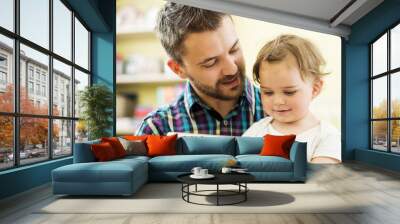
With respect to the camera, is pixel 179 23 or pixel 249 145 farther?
pixel 179 23

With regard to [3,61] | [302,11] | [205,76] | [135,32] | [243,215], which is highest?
[302,11]

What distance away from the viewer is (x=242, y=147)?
7117mm

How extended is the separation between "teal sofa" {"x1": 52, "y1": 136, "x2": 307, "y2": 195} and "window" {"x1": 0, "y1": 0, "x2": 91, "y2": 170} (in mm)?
786

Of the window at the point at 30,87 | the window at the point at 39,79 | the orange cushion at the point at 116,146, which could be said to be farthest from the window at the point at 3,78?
the orange cushion at the point at 116,146

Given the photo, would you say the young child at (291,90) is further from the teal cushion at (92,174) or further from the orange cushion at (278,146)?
the teal cushion at (92,174)

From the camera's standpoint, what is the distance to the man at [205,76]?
8.26m

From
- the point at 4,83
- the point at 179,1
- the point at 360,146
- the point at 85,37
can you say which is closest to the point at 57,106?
the point at 4,83

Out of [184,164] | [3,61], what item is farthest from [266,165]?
[3,61]

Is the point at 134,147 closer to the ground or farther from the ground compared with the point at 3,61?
closer to the ground

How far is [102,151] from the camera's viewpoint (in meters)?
5.77

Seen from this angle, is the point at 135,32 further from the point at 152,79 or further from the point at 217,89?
the point at 217,89

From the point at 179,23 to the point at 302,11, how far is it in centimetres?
257

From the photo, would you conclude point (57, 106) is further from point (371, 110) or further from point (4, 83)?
point (371, 110)

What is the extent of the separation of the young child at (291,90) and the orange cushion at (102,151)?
11.3 ft
